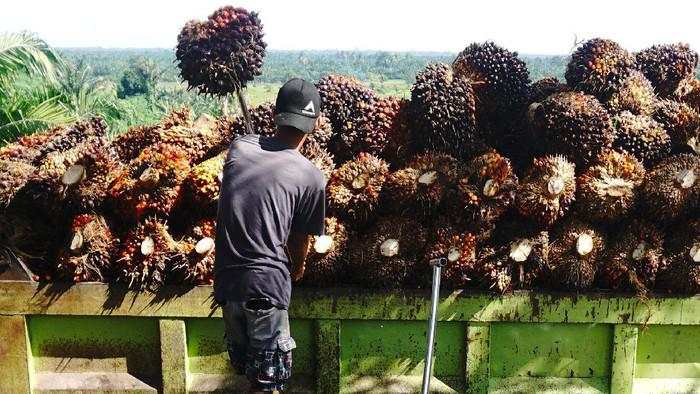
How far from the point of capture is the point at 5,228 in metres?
3.01

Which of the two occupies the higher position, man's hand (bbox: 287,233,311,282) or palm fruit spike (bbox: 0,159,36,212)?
palm fruit spike (bbox: 0,159,36,212)

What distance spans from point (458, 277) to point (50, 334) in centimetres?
189

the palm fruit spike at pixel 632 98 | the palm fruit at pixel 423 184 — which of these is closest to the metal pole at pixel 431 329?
the palm fruit at pixel 423 184

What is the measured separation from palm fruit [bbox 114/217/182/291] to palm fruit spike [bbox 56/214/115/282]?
67mm

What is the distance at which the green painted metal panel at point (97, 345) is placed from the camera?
292 cm

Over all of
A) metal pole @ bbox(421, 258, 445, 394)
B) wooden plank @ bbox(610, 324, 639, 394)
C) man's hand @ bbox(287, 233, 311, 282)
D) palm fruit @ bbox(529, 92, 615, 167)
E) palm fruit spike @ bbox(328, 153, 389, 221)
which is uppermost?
palm fruit @ bbox(529, 92, 615, 167)

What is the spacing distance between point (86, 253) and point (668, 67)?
337cm

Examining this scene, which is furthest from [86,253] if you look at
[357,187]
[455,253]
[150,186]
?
[455,253]

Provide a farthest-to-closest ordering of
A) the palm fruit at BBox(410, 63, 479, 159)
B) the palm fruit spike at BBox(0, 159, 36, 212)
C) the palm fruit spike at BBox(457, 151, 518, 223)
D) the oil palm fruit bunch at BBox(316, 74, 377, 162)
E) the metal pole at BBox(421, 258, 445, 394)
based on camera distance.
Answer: the oil palm fruit bunch at BBox(316, 74, 377, 162), the palm fruit at BBox(410, 63, 479, 159), the palm fruit spike at BBox(0, 159, 36, 212), the palm fruit spike at BBox(457, 151, 518, 223), the metal pole at BBox(421, 258, 445, 394)

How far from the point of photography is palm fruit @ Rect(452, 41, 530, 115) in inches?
137

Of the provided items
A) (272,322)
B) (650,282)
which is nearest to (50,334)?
(272,322)

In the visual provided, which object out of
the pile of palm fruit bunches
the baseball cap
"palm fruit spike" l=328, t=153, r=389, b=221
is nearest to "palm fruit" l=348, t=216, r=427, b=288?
the pile of palm fruit bunches

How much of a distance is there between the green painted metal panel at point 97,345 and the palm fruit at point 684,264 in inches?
92.1

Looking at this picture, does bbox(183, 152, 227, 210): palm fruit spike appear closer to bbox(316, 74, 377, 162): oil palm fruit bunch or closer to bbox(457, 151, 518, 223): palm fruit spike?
bbox(316, 74, 377, 162): oil palm fruit bunch
